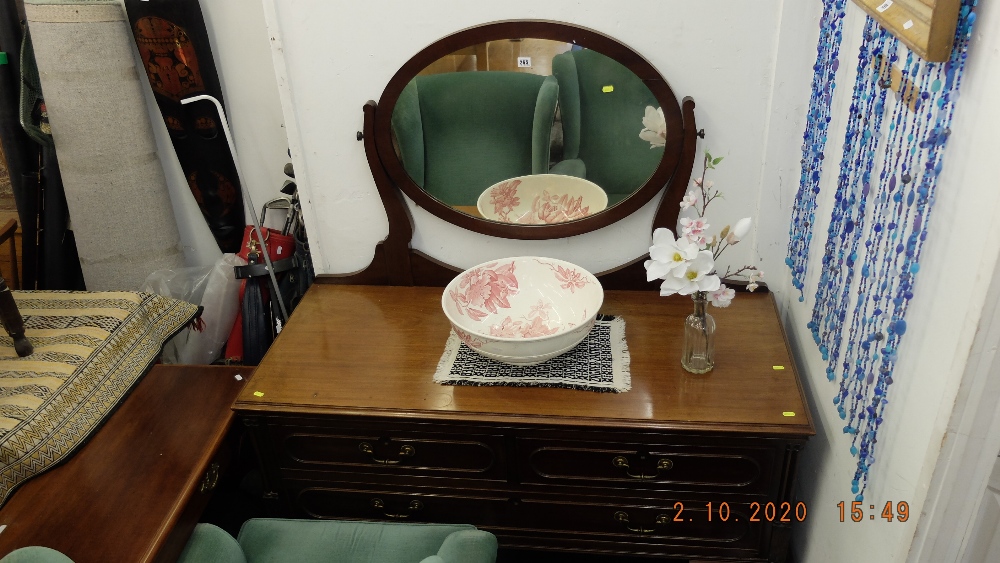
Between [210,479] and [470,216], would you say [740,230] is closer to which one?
[470,216]

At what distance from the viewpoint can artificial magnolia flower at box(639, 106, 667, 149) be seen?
175cm

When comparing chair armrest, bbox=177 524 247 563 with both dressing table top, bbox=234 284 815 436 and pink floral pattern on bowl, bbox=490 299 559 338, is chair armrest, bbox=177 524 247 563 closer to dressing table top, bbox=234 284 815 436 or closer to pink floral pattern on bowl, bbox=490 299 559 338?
dressing table top, bbox=234 284 815 436

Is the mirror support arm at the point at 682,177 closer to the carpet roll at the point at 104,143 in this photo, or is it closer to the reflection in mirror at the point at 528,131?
the reflection in mirror at the point at 528,131

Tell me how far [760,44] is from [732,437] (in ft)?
2.75

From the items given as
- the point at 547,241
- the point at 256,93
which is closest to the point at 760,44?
the point at 547,241

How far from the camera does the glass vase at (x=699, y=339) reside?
5.32 feet

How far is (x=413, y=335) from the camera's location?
186 cm

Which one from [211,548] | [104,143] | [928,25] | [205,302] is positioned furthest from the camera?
[205,302]

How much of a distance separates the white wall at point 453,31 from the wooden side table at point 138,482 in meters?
0.53

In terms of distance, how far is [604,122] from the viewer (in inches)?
69.4

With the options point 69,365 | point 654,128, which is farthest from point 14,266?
point 654,128

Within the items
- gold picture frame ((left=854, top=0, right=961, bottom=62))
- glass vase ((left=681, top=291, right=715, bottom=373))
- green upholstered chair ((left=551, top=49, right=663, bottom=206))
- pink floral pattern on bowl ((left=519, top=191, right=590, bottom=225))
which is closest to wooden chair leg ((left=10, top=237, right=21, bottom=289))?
pink floral pattern on bowl ((left=519, top=191, right=590, bottom=225))

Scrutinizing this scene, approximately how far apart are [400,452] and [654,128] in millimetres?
935

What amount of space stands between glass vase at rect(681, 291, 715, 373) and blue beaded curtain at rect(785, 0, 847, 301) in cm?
25
